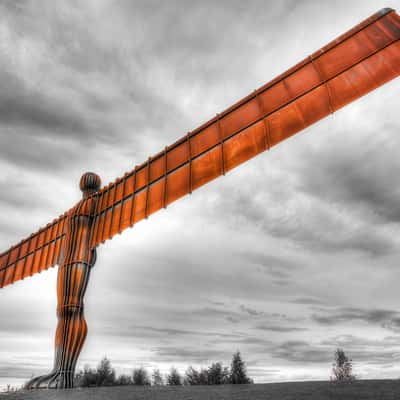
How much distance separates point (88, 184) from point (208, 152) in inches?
247

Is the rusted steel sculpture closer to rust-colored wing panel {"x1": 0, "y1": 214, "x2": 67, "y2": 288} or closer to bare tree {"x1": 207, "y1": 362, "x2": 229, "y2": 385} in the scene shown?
rust-colored wing panel {"x1": 0, "y1": 214, "x2": 67, "y2": 288}

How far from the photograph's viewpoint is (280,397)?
18.3 ft

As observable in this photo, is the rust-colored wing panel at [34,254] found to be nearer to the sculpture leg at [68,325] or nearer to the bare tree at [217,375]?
the sculpture leg at [68,325]

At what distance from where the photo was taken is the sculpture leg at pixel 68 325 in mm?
11530

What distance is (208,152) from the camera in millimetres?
9844

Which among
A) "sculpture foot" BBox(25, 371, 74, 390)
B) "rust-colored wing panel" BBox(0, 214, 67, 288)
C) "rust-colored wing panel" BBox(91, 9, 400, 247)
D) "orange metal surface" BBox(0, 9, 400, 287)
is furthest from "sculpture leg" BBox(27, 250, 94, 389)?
"rust-colored wing panel" BBox(91, 9, 400, 247)

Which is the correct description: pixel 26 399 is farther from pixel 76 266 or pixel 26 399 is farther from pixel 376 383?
pixel 376 383

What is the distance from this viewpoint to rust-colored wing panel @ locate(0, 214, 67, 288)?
575 inches

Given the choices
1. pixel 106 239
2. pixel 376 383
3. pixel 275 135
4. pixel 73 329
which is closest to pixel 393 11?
pixel 275 135

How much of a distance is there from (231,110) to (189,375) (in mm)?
11462

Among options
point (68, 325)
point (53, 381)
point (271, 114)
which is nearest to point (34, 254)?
point (68, 325)

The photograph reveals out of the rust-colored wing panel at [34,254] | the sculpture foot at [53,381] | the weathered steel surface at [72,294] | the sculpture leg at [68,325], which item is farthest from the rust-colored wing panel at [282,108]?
the sculpture foot at [53,381]

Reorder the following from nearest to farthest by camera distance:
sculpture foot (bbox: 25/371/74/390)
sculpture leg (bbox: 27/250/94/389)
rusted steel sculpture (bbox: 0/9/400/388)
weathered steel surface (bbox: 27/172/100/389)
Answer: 1. rusted steel sculpture (bbox: 0/9/400/388)
2. sculpture foot (bbox: 25/371/74/390)
3. sculpture leg (bbox: 27/250/94/389)
4. weathered steel surface (bbox: 27/172/100/389)

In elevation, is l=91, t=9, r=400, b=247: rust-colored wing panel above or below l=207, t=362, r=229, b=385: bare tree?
above
